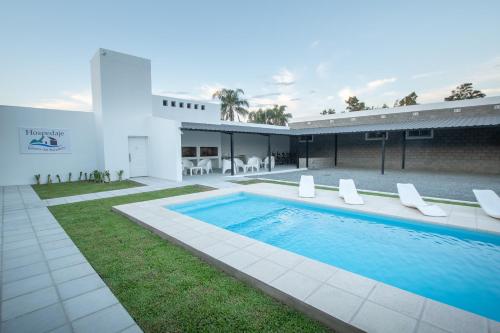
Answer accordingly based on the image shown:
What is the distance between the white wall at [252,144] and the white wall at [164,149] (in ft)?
19.2

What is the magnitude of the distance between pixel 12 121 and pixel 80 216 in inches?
311

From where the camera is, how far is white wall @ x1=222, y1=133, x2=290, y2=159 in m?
17.6

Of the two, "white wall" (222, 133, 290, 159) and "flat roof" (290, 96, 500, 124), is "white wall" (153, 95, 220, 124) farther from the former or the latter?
"flat roof" (290, 96, 500, 124)

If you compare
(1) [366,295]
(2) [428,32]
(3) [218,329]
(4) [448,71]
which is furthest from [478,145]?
(3) [218,329]

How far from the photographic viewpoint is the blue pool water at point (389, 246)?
3.12 m

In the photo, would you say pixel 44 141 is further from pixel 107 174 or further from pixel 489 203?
pixel 489 203

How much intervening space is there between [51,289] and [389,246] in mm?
5167

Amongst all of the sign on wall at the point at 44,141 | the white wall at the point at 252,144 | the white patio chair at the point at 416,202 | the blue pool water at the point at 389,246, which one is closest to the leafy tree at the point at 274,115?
the white wall at the point at 252,144

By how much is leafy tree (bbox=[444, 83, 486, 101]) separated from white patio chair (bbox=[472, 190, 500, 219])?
33521mm

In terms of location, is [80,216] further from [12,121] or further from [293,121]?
[293,121]

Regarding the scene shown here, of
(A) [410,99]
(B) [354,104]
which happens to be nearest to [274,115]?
(B) [354,104]

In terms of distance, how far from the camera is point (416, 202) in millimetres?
5844

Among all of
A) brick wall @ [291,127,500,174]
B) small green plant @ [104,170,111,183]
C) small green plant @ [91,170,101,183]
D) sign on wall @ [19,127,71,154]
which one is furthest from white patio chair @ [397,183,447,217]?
sign on wall @ [19,127,71,154]

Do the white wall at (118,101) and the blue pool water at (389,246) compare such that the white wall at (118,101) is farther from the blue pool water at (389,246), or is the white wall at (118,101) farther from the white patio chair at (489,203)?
the white patio chair at (489,203)
